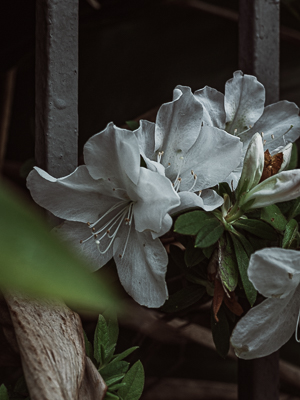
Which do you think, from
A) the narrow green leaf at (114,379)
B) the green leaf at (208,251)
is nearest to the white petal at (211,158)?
the green leaf at (208,251)

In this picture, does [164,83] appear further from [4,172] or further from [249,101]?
[249,101]

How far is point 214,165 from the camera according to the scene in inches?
28.5

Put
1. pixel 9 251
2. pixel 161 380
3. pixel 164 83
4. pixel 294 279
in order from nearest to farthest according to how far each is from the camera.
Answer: pixel 9 251 → pixel 294 279 → pixel 161 380 → pixel 164 83

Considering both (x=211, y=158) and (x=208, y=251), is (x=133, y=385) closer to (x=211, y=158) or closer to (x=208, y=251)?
(x=208, y=251)

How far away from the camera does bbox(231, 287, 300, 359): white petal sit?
2.19ft

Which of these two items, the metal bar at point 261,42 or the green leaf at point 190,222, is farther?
the metal bar at point 261,42

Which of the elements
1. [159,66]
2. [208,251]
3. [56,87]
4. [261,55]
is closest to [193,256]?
[208,251]

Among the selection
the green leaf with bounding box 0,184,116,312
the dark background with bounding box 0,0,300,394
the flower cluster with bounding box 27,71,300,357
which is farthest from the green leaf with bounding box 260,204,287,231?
the dark background with bounding box 0,0,300,394

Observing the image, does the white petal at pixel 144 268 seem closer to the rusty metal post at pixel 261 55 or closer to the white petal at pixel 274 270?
the white petal at pixel 274 270

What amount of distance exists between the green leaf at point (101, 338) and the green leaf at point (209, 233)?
0.21 m

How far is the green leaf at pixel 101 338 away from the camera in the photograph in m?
0.69

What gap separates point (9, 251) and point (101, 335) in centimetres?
57

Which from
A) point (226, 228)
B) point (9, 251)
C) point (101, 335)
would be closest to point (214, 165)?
point (226, 228)

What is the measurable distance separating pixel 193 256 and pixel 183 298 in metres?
0.12
